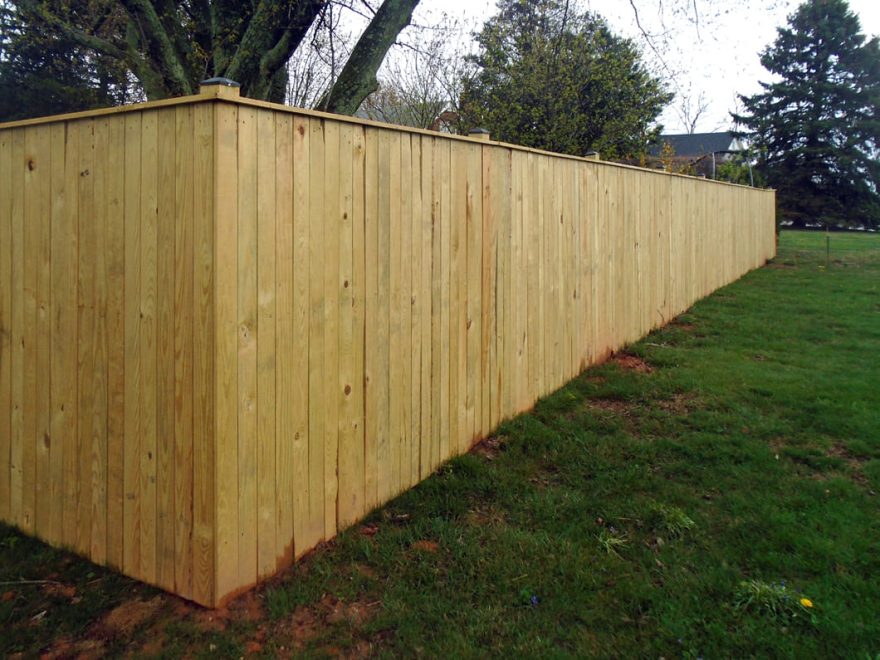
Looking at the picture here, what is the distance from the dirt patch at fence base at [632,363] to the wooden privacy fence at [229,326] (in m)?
1.91

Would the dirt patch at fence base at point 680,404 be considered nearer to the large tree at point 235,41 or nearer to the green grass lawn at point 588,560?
the green grass lawn at point 588,560

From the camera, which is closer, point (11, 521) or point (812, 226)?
point (11, 521)

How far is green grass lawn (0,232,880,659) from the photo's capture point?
2688 mm

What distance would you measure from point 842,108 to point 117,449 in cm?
3046

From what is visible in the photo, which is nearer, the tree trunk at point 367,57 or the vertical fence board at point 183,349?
the vertical fence board at point 183,349

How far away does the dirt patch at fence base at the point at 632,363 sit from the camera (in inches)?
235

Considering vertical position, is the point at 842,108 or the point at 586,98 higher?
the point at 842,108

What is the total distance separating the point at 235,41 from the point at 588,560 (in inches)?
300

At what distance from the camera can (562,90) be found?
1093 centimetres

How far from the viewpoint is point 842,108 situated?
2706 centimetres

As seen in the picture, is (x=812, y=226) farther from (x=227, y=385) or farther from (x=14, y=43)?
(x=227, y=385)

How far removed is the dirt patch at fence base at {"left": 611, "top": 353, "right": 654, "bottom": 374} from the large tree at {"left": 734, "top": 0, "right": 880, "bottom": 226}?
23.2 m

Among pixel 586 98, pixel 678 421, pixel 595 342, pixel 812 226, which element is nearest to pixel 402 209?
pixel 678 421

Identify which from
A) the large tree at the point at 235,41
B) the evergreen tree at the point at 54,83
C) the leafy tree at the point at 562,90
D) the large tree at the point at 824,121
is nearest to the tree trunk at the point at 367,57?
the large tree at the point at 235,41
